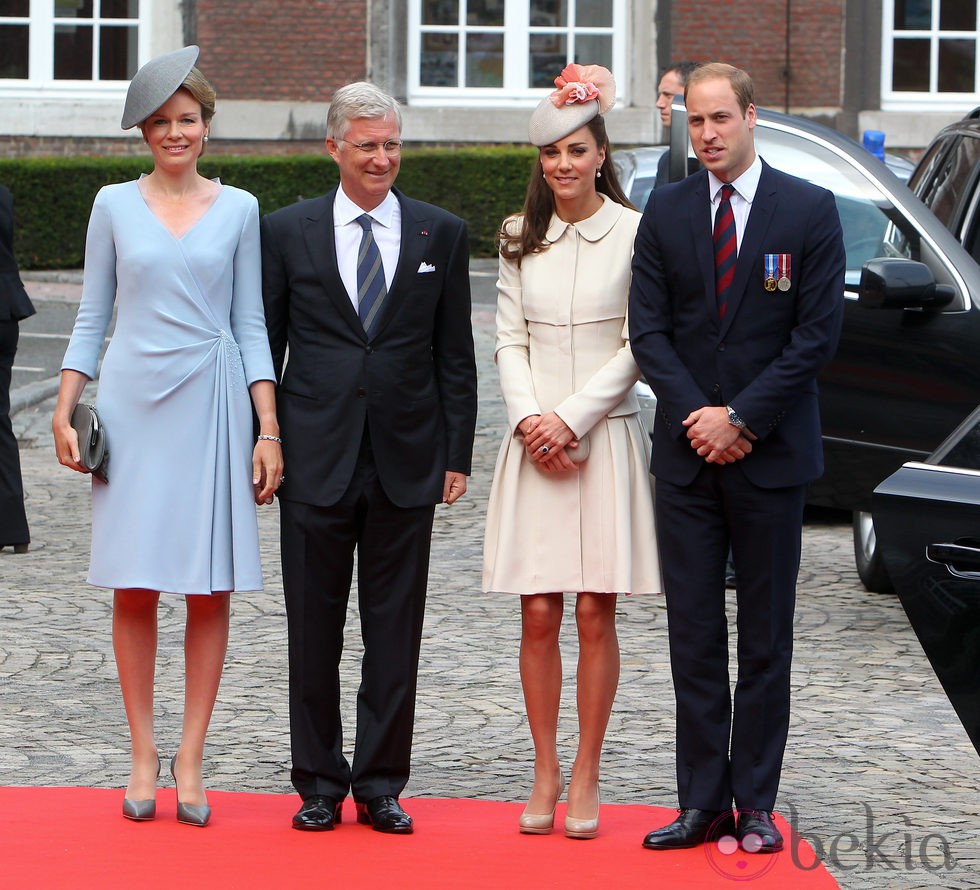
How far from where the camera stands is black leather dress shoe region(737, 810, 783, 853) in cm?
467

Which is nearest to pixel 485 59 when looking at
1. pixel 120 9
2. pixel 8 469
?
pixel 120 9

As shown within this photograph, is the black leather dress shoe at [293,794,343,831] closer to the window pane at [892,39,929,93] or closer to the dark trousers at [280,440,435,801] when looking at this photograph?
the dark trousers at [280,440,435,801]

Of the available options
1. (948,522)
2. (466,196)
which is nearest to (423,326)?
(948,522)

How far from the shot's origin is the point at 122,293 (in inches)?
192

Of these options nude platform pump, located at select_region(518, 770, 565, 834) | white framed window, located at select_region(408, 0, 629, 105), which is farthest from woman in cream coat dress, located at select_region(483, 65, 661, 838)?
white framed window, located at select_region(408, 0, 629, 105)

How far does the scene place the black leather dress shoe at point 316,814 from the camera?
4.85 m

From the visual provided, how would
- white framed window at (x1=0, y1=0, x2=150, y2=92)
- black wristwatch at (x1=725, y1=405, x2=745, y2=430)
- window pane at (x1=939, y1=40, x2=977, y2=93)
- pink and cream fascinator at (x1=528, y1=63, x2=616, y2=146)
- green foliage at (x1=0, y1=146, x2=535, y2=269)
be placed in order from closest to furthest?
black wristwatch at (x1=725, y1=405, x2=745, y2=430) → pink and cream fascinator at (x1=528, y1=63, x2=616, y2=146) → green foliage at (x1=0, y1=146, x2=535, y2=269) → white framed window at (x1=0, y1=0, x2=150, y2=92) → window pane at (x1=939, y1=40, x2=977, y2=93)

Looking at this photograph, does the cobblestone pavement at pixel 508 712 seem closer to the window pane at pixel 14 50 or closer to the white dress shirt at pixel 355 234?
the white dress shirt at pixel 355 234

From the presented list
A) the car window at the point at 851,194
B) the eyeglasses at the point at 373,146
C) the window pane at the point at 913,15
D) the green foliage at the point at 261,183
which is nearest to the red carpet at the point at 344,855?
the eyeglasses at the point at 373,146

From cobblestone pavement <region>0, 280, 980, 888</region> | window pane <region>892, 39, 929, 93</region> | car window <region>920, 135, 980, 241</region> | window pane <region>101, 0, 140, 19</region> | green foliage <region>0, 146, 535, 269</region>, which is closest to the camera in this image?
cobblestone pavement <region>0, 280, 980, 888</region>

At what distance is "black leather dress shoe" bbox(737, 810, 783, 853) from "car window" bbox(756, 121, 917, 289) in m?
3.36

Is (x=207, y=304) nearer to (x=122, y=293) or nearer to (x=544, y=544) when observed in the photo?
(x=122, y=293)

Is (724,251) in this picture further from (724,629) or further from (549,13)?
(549,13)

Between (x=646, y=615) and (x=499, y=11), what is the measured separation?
14845mm
